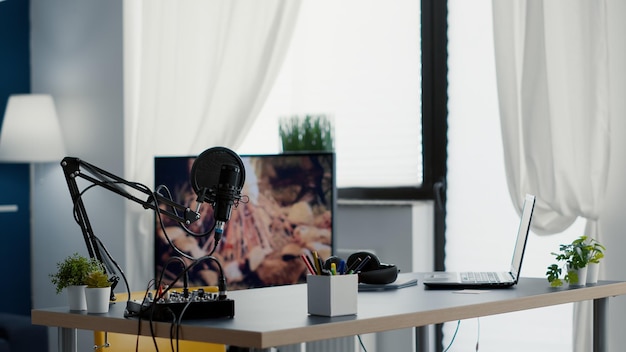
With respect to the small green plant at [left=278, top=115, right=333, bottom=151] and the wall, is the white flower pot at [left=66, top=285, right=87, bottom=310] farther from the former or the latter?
the wall

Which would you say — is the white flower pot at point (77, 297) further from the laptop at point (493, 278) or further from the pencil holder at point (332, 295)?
the laptop at point (493, 278)

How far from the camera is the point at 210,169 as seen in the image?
1.86 m

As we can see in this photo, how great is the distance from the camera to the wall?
4.67m

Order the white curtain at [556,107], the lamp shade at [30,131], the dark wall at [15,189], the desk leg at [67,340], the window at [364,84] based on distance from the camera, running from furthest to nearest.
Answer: the dark wall at [15,189]
the lamp shade at [30,131]
the window at [364,84]
the white curtain at [556,107]
the desk leg at [67,340]

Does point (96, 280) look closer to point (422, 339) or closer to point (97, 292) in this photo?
point (97, 292)

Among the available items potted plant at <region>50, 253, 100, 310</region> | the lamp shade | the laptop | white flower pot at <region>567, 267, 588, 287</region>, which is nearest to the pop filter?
potted plant at <region>50, 253, 100, 310</region>

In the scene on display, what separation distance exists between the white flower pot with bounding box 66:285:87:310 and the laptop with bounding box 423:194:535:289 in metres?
0.93

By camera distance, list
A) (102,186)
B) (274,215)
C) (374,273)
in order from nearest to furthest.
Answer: (102,186), (374,273), (274,215)

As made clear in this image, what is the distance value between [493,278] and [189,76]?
2.36 m

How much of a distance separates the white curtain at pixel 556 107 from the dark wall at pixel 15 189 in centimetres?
273

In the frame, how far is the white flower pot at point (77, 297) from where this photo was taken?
2.01 meters

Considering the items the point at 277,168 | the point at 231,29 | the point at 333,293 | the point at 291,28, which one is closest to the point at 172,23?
the point at 231,29

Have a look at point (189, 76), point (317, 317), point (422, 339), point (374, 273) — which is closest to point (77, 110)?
point (189, 76)

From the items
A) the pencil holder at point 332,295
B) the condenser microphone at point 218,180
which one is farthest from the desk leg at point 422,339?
the condenser microphone at point 218,180
